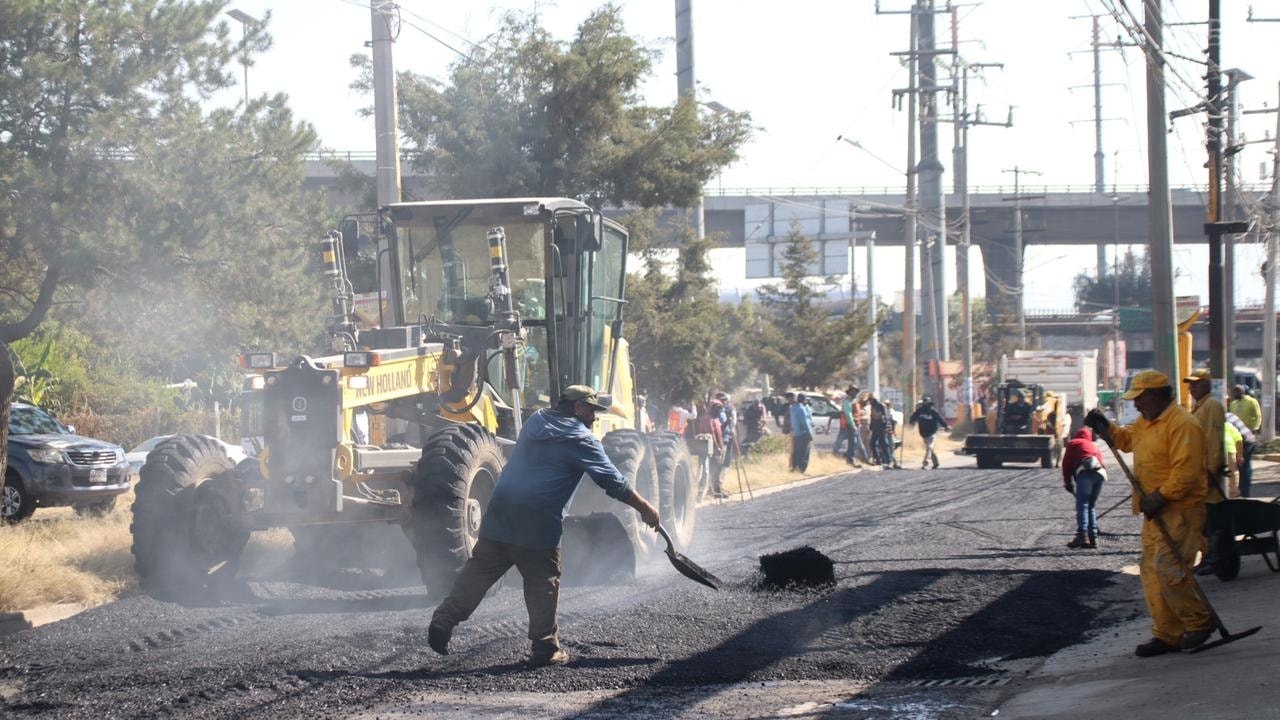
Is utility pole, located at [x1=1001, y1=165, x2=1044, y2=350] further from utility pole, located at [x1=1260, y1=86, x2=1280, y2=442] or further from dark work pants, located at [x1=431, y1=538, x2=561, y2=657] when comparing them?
dark work pants, located at [x1=431, y1=538, x2=561, y2=657]

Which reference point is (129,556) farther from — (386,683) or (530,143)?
(530,143)

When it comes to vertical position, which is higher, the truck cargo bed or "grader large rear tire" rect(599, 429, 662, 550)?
"grader large rear tire" rect(599, 429, 662, 550)

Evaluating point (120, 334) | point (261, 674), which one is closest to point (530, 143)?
point (120, 334)

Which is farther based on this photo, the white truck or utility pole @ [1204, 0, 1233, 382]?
the white truck

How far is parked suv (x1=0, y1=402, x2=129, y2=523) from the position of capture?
18281 millimetres

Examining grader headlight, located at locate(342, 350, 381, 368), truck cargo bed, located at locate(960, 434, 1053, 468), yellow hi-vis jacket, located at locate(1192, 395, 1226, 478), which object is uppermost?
grader headlight, located at locate(342, 350, 381, 368)

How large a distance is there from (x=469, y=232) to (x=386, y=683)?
19.1 ft

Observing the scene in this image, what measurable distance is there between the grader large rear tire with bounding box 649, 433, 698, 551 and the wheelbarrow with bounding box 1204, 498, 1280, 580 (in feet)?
16.2

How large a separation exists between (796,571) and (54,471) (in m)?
11.7

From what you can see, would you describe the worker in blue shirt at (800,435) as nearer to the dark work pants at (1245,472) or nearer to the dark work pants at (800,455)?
the dark work pants at (800,455)

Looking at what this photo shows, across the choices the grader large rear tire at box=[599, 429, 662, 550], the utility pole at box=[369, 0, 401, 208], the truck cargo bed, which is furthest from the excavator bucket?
the truck cargo bed

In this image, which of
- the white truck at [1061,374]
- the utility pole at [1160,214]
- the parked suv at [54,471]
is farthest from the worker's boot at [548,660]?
the white truck at [1061,374]

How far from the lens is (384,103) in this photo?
47.6ft

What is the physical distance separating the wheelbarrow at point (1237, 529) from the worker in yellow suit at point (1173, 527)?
11.5 feet
